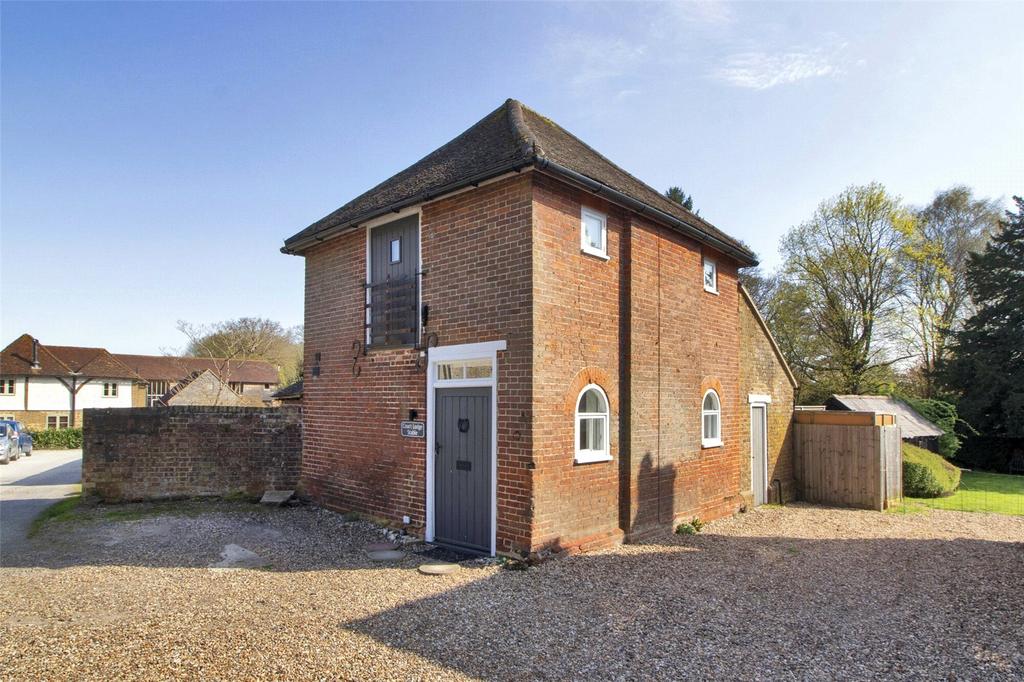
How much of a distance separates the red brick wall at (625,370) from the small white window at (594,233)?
0.13m

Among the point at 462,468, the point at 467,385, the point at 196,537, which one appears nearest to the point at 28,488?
the point at 196,537

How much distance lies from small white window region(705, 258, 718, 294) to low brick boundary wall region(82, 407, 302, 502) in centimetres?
872

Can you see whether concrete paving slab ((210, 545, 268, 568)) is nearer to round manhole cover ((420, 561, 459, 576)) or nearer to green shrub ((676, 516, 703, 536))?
round manhole cover ((420, 561, 459, 576))

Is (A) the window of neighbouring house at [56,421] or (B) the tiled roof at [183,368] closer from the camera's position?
(A) the window of neighbouring house at [56,421]

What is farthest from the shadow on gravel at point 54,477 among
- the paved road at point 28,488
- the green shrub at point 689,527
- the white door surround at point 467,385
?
the green shrub at point 689,527

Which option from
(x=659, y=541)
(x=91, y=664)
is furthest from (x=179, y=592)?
(x=659, y=541)

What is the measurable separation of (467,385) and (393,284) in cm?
239

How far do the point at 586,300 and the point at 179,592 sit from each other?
6.12 meters

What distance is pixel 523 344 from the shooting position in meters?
7.85

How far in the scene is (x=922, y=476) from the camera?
49.4 ft

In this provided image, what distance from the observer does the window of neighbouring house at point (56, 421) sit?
40812 millimetres

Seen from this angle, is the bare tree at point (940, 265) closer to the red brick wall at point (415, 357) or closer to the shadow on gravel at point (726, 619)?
the shadow on gravel at point (726, 619)

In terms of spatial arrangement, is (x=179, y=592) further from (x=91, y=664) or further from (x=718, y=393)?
(x=718, y=393)

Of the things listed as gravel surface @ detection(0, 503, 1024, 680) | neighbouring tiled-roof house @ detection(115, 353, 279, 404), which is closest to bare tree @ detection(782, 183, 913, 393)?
gravel surface @ detection(0, 503, 1024, 680)
